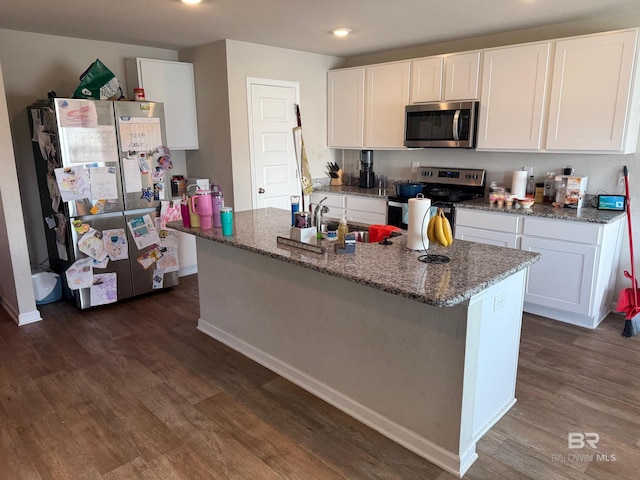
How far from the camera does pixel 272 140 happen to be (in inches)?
188

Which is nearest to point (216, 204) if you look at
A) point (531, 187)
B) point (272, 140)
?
point (272, 140)

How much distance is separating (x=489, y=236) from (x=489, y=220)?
5.5 inches

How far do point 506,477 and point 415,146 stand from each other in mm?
3247

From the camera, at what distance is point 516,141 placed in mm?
3914

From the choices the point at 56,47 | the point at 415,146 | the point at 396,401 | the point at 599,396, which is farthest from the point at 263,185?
the point at 599,396

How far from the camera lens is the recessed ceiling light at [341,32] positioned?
3855mm

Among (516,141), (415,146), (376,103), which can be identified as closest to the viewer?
(516,141)

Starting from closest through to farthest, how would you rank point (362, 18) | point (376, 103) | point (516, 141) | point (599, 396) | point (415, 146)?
point (599, 396) < point (362, 18) < point (516, 141) < point (415, 146) < point (376, 103)

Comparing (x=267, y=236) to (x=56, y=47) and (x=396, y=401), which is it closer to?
(x=396, y=401)

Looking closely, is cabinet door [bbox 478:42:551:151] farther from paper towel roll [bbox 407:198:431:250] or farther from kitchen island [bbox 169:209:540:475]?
paper towel roll [bbox 407:198:431:250]

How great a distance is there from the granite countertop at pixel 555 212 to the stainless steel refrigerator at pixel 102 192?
9.28 ft

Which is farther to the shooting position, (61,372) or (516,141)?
(516,141)

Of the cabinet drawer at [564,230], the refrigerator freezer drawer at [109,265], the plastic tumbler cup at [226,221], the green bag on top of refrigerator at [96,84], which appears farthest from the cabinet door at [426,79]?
the refrigerator freezer drawer at [109,265]

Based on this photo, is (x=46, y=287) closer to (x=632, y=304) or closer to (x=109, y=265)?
(x=109, y=265)
